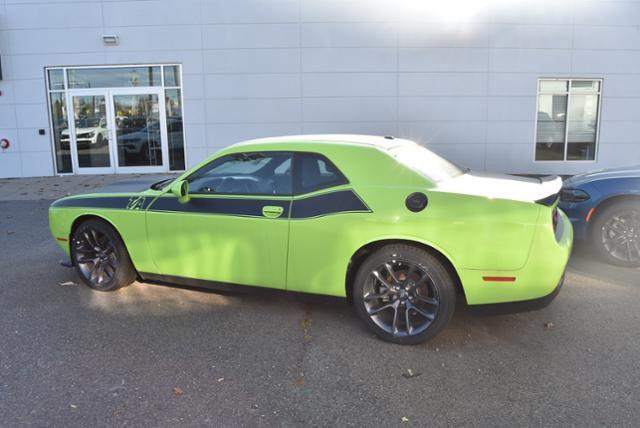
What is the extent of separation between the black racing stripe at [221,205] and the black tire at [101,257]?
2.00 ft

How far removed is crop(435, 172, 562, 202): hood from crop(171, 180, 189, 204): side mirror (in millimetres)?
2064

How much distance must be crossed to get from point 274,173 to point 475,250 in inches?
65.7

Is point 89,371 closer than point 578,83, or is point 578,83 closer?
point 89,371

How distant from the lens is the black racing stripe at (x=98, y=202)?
4645 mm

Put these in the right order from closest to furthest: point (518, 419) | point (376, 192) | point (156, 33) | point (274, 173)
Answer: point (518, 419) < point (376, 192) < point (274, 173) < point (156, 33)

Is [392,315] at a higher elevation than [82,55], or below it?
below

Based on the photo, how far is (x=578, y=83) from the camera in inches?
540

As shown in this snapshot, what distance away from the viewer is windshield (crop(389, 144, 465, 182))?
391cm

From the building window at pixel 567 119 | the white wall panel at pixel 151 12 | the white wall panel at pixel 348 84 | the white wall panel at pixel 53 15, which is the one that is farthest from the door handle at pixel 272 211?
the building window at pixel 567 119

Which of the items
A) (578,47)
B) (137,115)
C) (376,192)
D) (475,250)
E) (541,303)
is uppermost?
(578,47)

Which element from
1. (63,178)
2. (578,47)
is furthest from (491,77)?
(63,178)

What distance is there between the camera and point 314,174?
3969 mm

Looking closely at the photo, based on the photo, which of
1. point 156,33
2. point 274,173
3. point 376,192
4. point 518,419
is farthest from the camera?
point 156,33

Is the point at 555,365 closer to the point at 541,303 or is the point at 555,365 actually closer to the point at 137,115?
the point at 541,303
